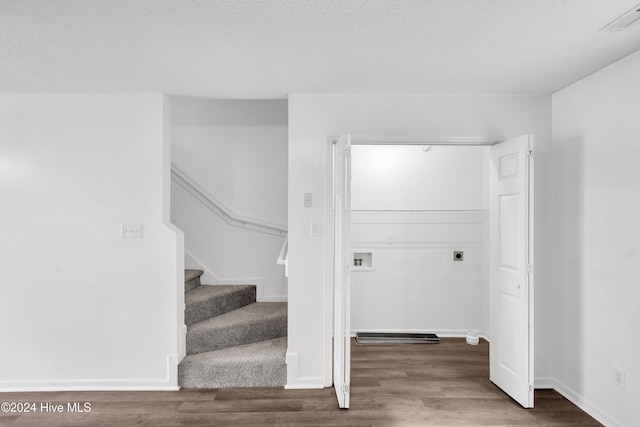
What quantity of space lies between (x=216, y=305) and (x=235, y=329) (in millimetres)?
392

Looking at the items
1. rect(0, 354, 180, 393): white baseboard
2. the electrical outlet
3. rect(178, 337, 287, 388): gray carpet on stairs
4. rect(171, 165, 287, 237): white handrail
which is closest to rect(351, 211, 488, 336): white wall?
rect(171, 165, 287, 237): white handrail

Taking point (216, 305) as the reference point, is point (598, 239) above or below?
above

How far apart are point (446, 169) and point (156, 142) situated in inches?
120

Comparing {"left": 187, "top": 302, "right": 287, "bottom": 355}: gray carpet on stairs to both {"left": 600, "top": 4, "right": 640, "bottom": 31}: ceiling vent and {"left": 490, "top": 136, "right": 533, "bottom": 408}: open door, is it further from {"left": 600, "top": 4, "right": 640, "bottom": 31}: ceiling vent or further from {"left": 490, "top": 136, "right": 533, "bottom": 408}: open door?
{"left": 600, "top": 4, "right": 640, "bottom": 31}: ceiling vent

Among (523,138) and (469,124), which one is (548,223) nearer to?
(523,138)

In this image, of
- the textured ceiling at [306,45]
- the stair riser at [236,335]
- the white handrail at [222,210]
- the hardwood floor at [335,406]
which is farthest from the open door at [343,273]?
the white handrail at [222,210]

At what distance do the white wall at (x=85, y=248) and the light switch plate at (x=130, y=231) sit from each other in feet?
0.11

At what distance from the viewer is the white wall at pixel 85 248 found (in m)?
2.83

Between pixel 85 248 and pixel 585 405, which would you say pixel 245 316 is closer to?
pixel 85 248

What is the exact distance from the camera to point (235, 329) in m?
3.14

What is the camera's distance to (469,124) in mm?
2922

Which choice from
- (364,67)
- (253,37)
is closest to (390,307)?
(364,67)

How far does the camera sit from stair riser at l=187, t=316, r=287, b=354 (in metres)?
3.06

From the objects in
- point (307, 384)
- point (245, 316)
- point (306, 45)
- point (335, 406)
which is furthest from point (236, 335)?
point (306, 45)
